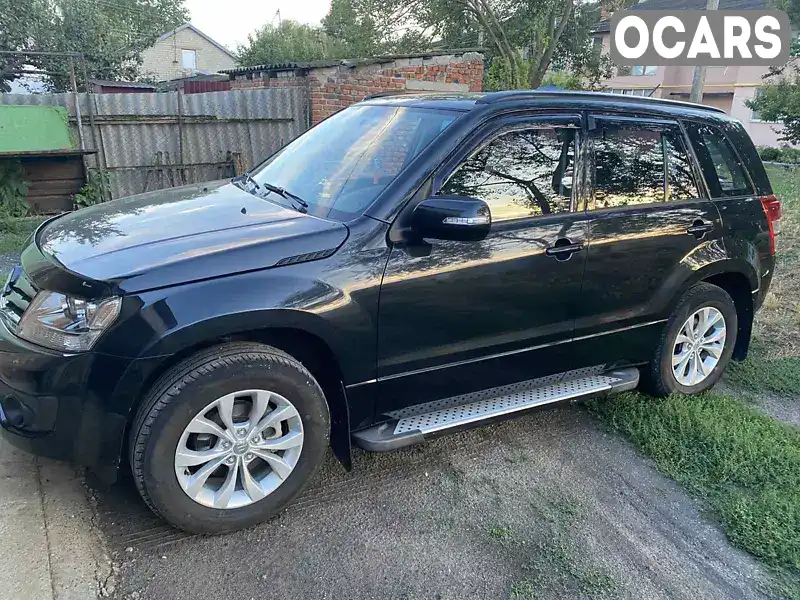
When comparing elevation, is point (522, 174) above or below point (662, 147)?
below

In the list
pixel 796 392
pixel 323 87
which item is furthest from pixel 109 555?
pixel 323 87

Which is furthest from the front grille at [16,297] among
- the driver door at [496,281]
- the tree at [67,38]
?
the tree at [67,38]

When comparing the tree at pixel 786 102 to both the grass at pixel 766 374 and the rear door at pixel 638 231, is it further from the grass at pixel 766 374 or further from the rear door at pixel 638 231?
the rear door at pixel 638 231

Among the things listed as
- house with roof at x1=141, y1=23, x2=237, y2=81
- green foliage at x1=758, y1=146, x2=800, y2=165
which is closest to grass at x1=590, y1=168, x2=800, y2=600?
green foliage at x1=758, y1=146, x2=800, y2=165

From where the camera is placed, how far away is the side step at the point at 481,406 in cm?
298

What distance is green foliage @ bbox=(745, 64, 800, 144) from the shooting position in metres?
21.3

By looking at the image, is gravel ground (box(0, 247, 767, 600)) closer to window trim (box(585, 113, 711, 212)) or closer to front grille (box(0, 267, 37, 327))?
front grille (box(0, 267, 37, 327))

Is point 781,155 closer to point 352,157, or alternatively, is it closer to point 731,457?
point 731,457

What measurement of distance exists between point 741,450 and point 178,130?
9190 millimetres

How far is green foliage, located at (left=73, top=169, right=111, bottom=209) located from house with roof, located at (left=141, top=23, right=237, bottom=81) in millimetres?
34495

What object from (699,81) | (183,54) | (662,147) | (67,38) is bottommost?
(662,147)

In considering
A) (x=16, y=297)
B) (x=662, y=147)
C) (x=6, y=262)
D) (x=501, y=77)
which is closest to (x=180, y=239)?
(x=16, y=297)

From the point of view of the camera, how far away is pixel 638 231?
11.8 ft

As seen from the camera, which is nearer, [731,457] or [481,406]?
[481,406]
